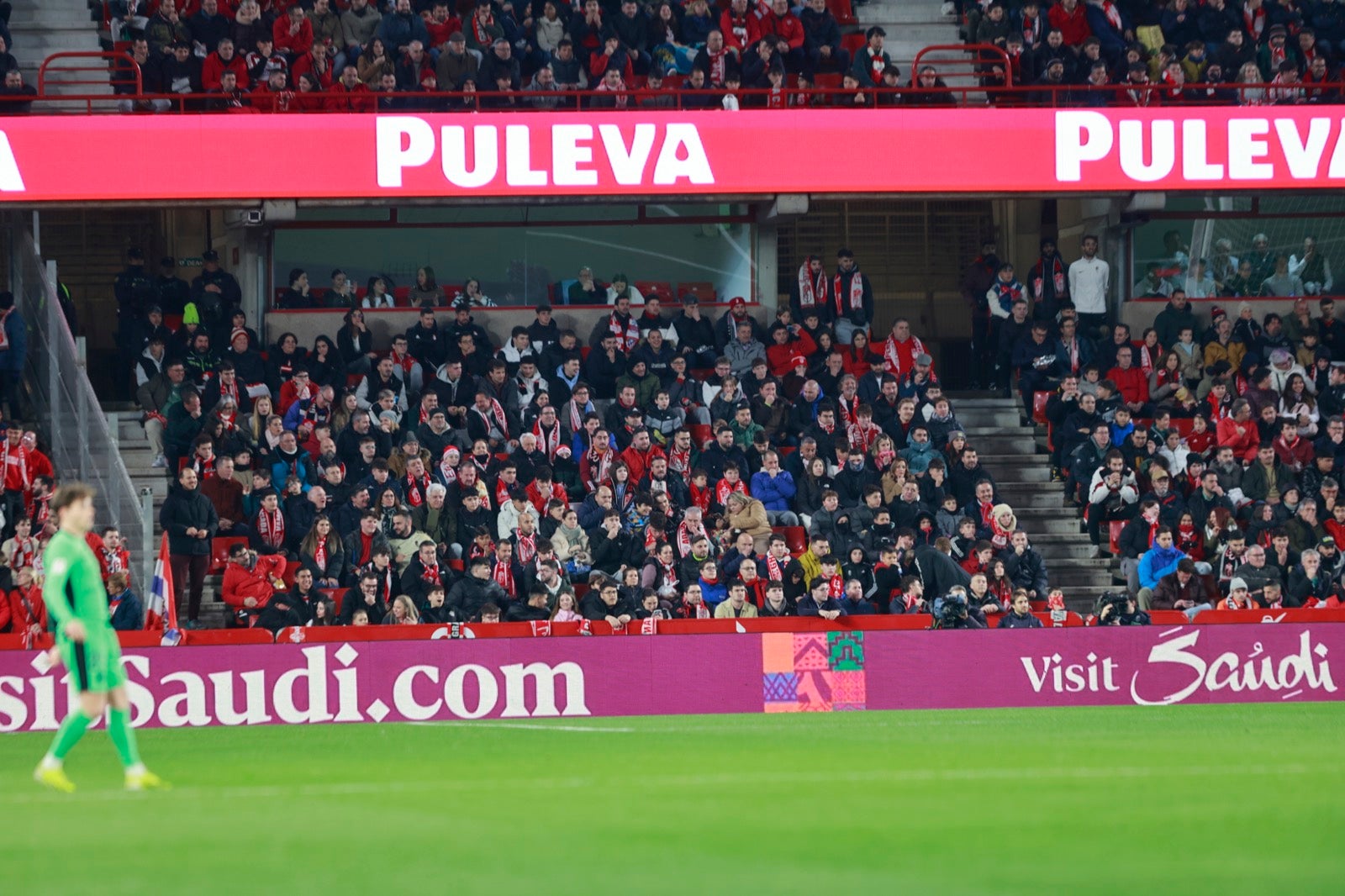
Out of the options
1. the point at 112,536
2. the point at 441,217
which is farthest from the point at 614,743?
the point at 441,217

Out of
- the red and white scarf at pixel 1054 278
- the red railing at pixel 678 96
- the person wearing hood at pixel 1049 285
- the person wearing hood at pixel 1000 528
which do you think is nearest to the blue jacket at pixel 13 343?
the red railing at pixel 678 96

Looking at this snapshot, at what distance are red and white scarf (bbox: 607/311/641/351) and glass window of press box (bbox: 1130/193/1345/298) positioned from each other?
7.30 m

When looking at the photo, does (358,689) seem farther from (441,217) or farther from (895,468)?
(441,217)

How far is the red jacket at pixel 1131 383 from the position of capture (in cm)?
2395

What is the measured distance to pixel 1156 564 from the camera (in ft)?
67.2

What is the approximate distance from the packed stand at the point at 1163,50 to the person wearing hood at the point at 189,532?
36.2 ft

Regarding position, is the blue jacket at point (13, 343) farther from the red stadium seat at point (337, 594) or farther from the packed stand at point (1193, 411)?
the packed stand at point (1193, 411)

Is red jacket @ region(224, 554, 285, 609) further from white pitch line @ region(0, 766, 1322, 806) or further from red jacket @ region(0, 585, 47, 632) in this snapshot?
white pitch line @ region(0, 766, 1322, 806)

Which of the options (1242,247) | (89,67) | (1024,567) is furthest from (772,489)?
(89,67)

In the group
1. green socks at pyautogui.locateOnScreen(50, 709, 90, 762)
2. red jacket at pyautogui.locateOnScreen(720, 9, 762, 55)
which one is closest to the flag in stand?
green socks at pyautogui.locateOnScreen(50, 709, 90, 762)

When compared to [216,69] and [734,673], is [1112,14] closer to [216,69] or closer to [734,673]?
[216,69]

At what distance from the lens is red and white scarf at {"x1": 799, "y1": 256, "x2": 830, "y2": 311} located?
24875 mm

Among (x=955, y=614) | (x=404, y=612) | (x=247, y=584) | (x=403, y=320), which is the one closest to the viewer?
(x=404, y=612)

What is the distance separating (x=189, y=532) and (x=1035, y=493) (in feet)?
34.3
